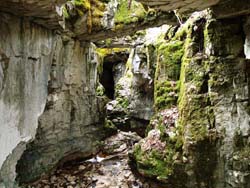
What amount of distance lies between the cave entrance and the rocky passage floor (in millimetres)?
9521

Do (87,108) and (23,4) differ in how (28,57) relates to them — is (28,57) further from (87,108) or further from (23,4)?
(87,108)

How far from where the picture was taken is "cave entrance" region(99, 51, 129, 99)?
70.3 feet

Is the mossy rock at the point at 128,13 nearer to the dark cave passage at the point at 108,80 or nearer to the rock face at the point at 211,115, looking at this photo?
the rock face at the point at 211,115

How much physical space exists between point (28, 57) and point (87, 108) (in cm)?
569

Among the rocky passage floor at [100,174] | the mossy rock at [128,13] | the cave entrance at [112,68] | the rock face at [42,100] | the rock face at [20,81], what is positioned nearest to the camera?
the rock face at [20,81]

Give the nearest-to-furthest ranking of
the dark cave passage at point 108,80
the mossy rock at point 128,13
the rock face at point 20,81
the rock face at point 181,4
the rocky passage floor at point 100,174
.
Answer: the rock face at point 181,4 → the rock face at point 20,81 → the rocky passage floor at point 100,174 → the mossy rock at point 128,13 → the dark cave passage at point 108,80

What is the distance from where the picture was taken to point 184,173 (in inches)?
279

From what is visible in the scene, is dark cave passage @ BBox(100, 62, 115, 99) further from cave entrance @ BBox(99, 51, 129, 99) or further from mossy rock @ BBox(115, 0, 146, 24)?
mossy rock @ BBox(115, 0, 146, 24)

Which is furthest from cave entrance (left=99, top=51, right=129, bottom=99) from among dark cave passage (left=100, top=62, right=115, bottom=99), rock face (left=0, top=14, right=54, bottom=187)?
rock face (left=0, top=14, right=54, bottom=187)

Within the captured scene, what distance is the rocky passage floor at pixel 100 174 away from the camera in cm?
897

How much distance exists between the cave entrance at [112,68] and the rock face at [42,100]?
880cm

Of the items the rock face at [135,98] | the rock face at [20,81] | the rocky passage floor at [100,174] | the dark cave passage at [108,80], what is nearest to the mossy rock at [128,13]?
the rock face at [20,81]

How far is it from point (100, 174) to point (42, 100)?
13.5ft

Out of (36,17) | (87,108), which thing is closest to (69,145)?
(87,108)
